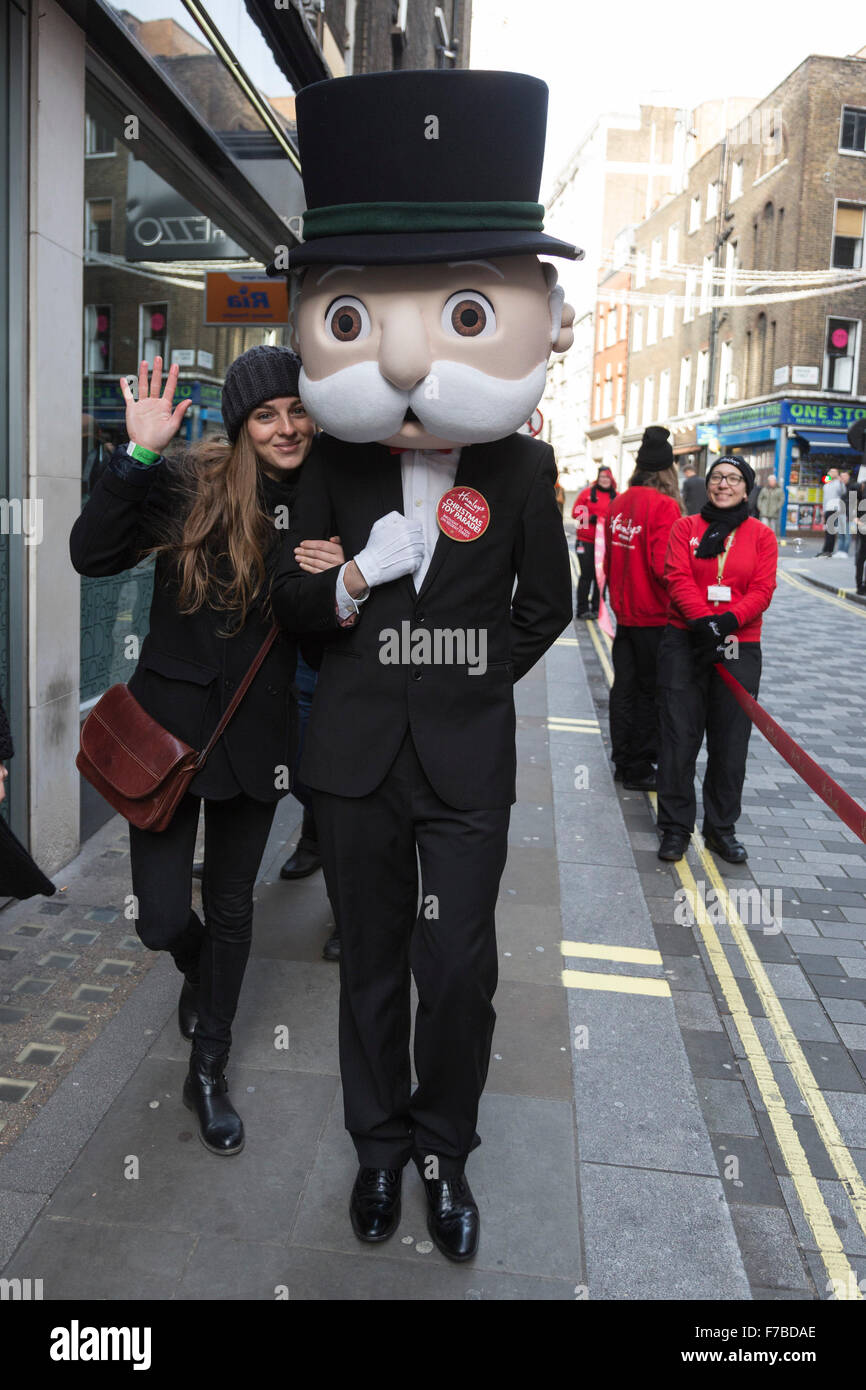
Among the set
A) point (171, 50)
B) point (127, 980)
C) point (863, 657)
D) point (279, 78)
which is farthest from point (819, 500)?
point (127, 980)

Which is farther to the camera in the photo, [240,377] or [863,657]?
[863,657]

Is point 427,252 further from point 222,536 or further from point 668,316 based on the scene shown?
point 668,316

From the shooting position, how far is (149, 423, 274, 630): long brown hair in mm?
2822

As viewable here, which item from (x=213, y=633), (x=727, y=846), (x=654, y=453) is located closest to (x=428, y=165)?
(x=213, y=633)

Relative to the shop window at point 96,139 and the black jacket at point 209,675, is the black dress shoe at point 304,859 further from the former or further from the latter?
the shop window at point 96,139

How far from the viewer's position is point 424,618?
2572 mm

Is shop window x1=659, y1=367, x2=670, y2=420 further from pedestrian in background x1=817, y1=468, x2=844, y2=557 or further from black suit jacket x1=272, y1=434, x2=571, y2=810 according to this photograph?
black suit jacket x1=272, y1=434, x2=571, y2=810

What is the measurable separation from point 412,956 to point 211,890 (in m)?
0.69

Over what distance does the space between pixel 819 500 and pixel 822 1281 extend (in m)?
31.3

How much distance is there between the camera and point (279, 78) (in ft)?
28.1

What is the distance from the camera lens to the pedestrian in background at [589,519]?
12.6m

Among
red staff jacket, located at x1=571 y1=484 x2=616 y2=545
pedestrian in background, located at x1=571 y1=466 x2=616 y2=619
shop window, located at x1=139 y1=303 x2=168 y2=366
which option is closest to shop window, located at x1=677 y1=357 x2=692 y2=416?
pedestrian in background, located at x1=571 y1=466 x2=616 y2=619

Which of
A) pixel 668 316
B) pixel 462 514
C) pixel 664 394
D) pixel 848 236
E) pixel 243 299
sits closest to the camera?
pixel 462 514

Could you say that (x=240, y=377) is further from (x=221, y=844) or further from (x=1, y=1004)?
(x=1, y=1004)
